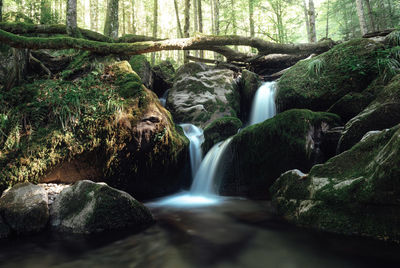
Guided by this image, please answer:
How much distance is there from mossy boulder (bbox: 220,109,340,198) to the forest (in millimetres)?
25

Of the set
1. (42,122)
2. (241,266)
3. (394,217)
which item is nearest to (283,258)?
(241,266)

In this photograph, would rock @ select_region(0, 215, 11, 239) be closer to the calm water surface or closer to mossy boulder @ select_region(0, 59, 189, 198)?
the calm water surface

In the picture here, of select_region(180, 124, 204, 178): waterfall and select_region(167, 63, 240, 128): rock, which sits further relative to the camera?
select_region(167, 63, 240, 128): rock

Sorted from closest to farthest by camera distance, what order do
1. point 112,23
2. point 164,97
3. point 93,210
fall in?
1. point 93,210
2. point 112,23
3. point 164,97

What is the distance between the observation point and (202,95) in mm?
10180

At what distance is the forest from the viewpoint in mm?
2729

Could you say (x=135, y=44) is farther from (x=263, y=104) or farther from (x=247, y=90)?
(x=263, y=104)

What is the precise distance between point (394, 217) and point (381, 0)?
1577 centimetres

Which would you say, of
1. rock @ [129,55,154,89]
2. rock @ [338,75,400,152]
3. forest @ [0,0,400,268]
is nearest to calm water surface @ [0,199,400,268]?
forest @ [0,0,400,268]

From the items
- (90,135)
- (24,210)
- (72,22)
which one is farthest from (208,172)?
(72,22)

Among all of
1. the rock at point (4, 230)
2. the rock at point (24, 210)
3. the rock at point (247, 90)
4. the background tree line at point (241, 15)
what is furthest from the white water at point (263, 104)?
the rock at point (4, 230)

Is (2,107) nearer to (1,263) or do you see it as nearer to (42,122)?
(42,122)

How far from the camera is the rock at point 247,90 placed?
933 centimetres

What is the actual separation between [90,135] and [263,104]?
5746 millimetres
